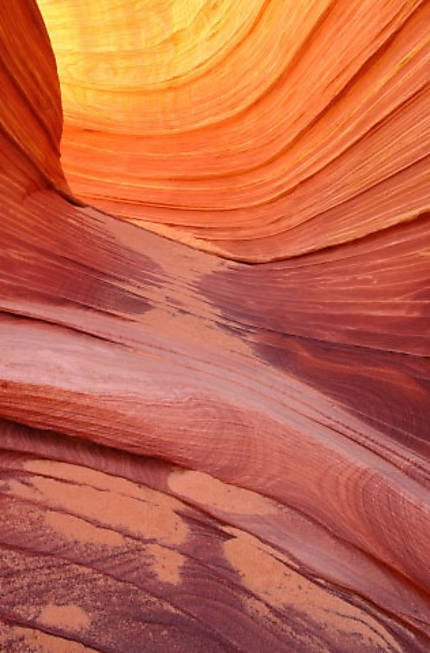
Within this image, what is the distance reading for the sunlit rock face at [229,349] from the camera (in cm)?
76

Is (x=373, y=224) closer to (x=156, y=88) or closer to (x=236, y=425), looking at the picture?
(x=236, y=425)

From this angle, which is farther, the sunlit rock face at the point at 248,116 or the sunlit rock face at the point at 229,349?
the sunlit rock face at the point at 248,116

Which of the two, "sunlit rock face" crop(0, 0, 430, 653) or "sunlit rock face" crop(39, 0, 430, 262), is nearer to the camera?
"sunlit rock face" crop(0, 0, 430, 653)

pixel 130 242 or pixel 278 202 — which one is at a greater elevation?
pixel 278 202

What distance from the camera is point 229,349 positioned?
53.4 inches

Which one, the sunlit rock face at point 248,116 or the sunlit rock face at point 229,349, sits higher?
the sunlit rock face at point 248,116

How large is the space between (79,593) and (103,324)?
0.57m

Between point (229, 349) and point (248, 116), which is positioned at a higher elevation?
point (248, 116)

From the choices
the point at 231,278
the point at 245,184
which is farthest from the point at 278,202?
the point at 231,278

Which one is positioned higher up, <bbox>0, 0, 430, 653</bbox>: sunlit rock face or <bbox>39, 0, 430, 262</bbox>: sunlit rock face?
<bbox>39, 0, 430, 262</bbox>: sunlit rock face

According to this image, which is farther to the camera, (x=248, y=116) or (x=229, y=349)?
(x=248, y=116)

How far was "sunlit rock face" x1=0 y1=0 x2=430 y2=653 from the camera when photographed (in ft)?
2.51

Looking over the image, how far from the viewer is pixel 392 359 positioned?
1.37m

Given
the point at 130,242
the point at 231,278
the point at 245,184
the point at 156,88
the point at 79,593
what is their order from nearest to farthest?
the point at 79,593, the point at 130,242, the point at 231,278, the point at 245,184, the point at 156,88
